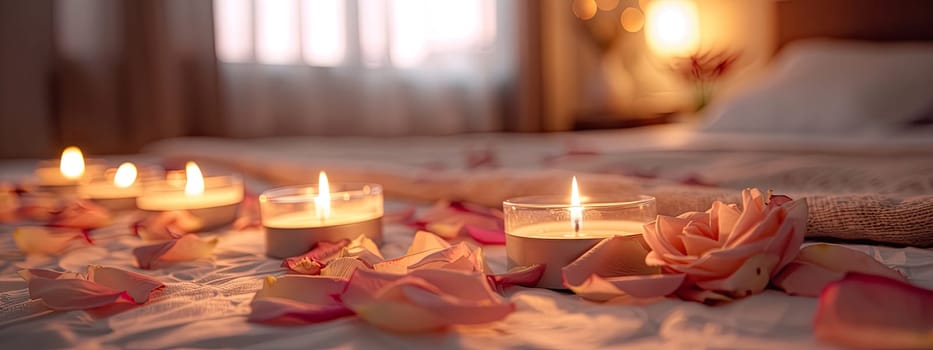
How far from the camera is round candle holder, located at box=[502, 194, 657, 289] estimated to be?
60cm

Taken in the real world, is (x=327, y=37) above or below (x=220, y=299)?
above

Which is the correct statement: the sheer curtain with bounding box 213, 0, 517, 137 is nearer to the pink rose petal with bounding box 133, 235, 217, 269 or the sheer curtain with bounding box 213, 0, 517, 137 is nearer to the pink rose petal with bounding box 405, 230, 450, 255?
the pink rose petal with bounding box 133, 235, 217, 269

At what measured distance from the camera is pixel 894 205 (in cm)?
68

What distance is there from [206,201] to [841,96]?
202 cm

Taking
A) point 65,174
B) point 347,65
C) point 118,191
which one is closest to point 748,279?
point 118,191

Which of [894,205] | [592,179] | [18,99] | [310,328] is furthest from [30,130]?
[894,205]

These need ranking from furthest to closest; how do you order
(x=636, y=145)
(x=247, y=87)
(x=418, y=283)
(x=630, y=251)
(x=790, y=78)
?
(x=247, y=87)
(x=790, y=78)
(x=636, y=145)
(x=630, y=251)
(x=418, y=283)

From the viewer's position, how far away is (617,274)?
0.57 metres

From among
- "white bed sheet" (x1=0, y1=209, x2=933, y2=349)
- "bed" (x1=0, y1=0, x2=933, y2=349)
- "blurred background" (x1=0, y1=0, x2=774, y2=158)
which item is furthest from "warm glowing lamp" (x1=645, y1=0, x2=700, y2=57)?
"white bed sheet" (x1=0, y1=209, x2=933, y2=349)

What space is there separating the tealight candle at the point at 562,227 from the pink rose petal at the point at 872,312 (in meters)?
0.21

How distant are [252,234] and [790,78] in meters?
2.15

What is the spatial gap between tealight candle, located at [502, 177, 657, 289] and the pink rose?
80 millimetres

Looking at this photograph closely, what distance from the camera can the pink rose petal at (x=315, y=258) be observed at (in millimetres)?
653

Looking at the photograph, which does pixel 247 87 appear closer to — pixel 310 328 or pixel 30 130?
pixel 30 130
